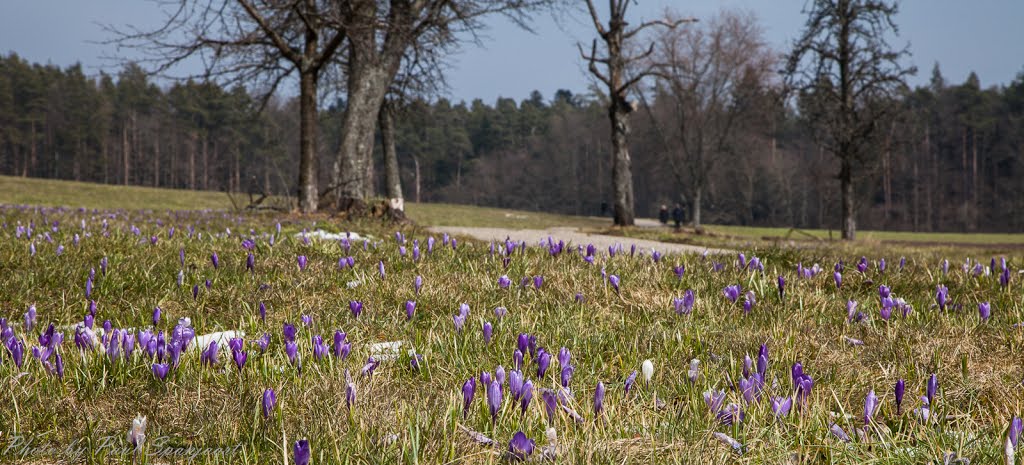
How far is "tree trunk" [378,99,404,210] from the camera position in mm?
22625

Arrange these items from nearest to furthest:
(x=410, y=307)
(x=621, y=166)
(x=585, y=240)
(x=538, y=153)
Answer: (x=410, y=307) → (x=585, y=240) → (x=621, y=166) → (x=538, y=153)

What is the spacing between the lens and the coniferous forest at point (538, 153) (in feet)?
223

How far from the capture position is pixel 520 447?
4.61ft

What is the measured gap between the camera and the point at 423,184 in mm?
108250

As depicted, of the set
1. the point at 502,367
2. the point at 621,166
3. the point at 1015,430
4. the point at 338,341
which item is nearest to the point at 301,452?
the point at 502,367

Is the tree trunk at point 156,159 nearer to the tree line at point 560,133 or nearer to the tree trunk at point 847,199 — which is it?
the tree line at point 560,133

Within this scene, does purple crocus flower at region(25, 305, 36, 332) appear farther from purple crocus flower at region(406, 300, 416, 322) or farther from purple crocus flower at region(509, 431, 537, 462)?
purple crocus flower at region(509, 431, 537, 462)

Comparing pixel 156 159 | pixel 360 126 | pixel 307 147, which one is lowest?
pixel 307 147

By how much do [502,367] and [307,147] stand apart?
44.8 ft

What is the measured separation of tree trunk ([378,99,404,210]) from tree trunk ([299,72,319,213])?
6.91 metres

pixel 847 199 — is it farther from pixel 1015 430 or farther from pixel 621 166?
pixel 1015 430

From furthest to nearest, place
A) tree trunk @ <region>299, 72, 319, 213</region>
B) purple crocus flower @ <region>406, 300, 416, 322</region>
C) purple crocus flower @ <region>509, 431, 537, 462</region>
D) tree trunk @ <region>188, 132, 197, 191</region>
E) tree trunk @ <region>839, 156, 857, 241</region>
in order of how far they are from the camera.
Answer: tree trunk @ <region>188, 132, 197, 191</region>, tree trunk @ <region>839, 156, 857, 241</region>, tree trunk @ <region>299, 72, 319, 213</region>, purple crocus flower @ <region>406, 300, 416, 322</region>, purple crocus flower @ <region>509, 431, 537, 462</region>

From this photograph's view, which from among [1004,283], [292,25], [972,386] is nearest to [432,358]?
[972,386]

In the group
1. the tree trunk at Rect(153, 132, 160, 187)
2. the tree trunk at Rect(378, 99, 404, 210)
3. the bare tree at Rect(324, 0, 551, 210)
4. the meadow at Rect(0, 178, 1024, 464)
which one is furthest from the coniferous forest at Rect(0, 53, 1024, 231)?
the meadow at Rect(0, 178, 1024, 464)
